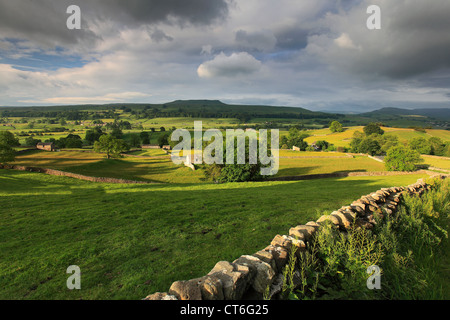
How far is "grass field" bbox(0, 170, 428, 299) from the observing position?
538 centimetres

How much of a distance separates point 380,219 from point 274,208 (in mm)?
5285

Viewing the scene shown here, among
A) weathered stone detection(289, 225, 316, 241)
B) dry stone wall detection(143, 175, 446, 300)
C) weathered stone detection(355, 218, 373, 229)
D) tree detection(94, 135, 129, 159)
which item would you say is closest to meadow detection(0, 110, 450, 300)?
weathered stone detection(289, 225, 316, 241)

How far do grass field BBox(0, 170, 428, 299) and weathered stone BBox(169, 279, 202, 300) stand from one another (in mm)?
1972

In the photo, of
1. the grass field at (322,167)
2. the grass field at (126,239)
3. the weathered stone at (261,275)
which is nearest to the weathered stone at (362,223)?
the grass field at (126,239)

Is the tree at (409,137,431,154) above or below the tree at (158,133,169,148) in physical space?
below

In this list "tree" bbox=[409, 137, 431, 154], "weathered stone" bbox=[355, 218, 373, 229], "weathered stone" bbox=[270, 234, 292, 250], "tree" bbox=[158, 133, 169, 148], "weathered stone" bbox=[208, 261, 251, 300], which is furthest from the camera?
"tree" bbox=[158, 133, 169, 148]

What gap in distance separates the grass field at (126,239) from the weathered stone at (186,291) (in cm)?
197

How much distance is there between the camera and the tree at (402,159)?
4178 centimetres

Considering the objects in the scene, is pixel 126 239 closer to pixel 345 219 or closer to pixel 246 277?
pixel 246 277

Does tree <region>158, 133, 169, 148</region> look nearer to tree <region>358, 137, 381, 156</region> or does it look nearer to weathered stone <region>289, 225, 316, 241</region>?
tree <region>358, 137, 381, 156</region>

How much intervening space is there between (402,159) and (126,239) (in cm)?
5461

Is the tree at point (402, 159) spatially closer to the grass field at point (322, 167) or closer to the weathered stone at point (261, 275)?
the grass field at point (322, 167)

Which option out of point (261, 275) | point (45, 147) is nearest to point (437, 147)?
point (261, 275)
